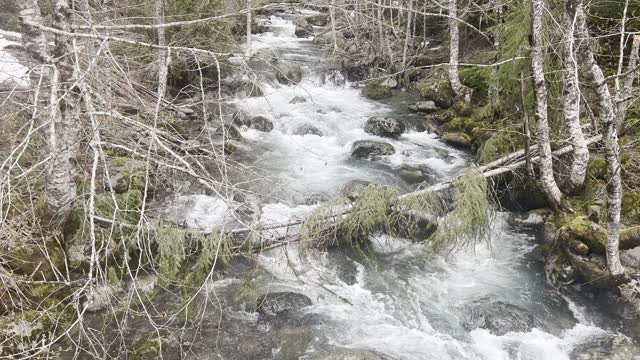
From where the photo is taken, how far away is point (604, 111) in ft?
22.1

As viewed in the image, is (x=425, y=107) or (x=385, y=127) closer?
(x=385, y=127)

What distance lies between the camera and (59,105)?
587cm

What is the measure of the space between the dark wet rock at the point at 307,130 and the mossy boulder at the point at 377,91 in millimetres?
4039

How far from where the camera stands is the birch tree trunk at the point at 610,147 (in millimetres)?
6746

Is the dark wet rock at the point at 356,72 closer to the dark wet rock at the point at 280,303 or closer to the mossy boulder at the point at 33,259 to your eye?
the dark wet rock at the point at 280,303

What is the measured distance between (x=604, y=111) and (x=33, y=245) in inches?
328

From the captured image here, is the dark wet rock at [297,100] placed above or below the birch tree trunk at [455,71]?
A: below

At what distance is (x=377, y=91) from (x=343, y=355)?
45.8 feet

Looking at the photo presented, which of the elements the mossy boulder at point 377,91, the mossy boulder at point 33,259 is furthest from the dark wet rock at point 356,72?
the mossy boulder at point 33,259

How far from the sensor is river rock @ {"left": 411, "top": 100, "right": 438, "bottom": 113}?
55.6 ft

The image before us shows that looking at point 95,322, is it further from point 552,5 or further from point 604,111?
point 552,5

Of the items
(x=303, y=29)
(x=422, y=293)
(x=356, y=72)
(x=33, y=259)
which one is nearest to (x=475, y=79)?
(x=356, y=72)

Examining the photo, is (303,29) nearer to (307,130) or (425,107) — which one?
(425,107)

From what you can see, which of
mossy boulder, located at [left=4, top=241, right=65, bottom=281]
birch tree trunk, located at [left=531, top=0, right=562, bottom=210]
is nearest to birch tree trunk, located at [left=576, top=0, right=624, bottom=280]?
birch tree trunk, located at [left=531, top=0, right=562, bottom=210]
